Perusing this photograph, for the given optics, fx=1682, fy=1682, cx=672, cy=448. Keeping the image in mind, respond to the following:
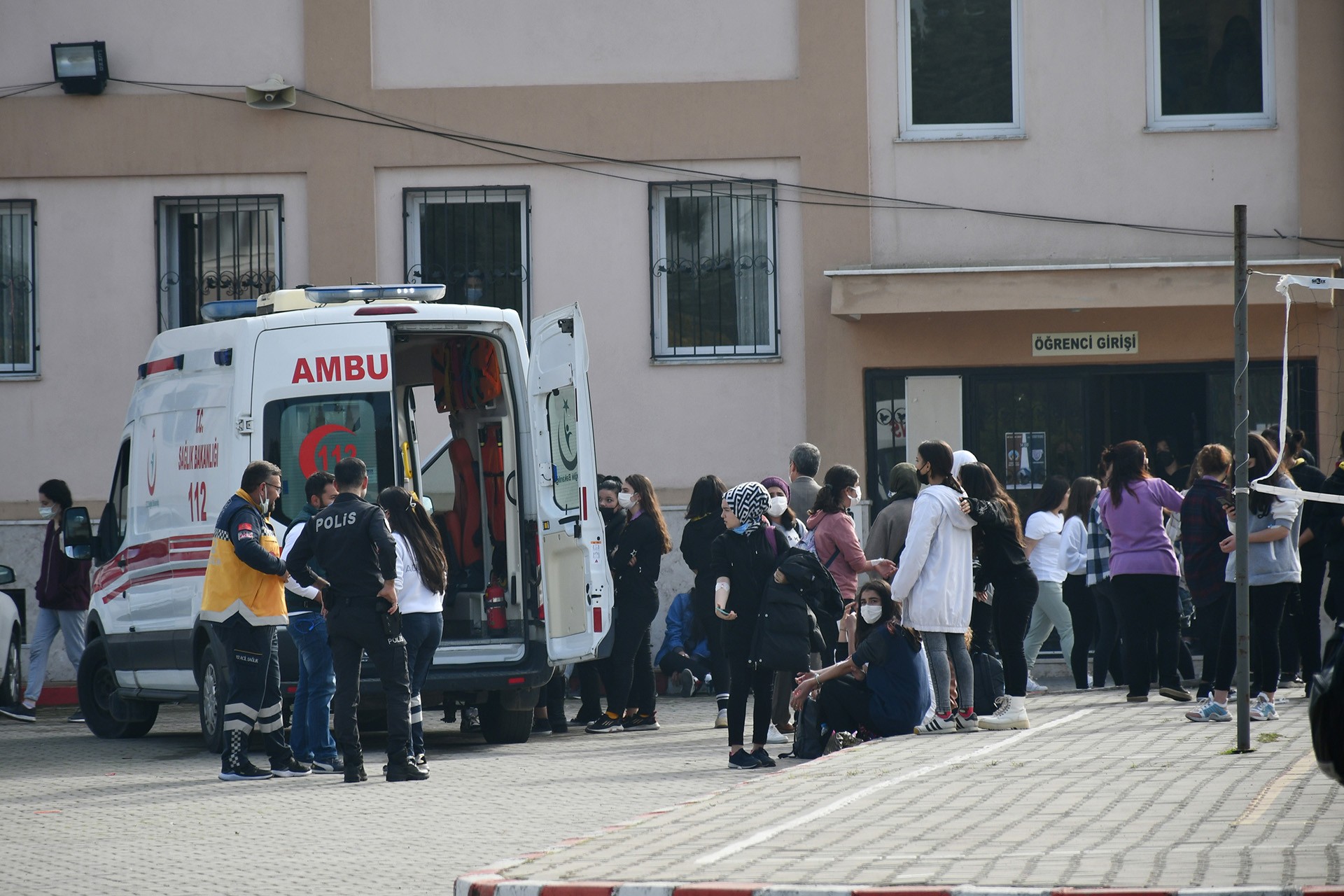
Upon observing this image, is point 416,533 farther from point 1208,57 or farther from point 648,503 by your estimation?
point 1208,57

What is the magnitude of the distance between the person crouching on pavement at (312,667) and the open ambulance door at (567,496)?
1.53 meters

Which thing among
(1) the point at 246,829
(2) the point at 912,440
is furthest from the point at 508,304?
(1) the point at 246,829

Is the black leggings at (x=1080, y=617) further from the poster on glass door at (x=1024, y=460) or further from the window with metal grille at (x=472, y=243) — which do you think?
the window with metal grille at (x=472, y=243)

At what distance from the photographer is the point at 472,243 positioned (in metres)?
16.8

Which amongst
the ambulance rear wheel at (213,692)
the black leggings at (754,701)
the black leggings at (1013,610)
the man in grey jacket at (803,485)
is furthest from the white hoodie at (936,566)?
the ambulance rear wheel at (213,692)

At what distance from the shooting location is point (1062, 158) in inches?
646

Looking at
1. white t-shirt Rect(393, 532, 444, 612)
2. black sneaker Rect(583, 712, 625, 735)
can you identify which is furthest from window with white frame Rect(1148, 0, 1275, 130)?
white t-shirt Rect(393, 532, 444, 612)

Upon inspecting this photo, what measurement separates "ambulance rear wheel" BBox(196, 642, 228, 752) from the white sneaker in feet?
15.6

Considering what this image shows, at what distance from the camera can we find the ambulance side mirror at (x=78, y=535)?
40.5 feet

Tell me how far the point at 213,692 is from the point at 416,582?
1897 millimetres

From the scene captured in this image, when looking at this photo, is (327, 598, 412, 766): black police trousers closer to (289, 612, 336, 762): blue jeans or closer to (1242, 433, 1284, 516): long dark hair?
(289, 612, 336, 762): blue jeans

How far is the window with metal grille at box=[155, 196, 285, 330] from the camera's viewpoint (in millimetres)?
16922

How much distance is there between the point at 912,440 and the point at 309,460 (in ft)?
23.8

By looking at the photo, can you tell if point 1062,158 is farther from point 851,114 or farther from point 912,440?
point 912,440
